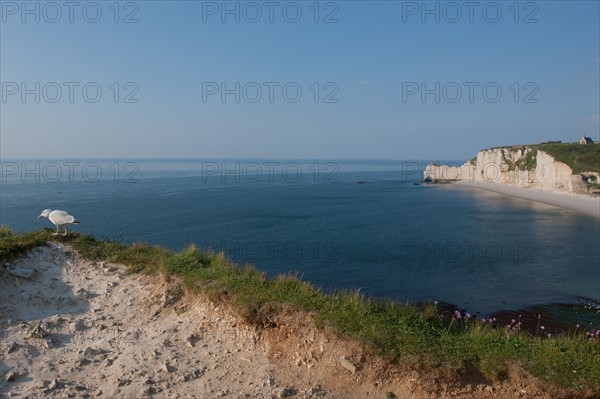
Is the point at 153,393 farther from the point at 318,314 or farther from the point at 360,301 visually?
the point at 360,301

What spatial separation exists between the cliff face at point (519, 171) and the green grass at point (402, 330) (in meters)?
74.9

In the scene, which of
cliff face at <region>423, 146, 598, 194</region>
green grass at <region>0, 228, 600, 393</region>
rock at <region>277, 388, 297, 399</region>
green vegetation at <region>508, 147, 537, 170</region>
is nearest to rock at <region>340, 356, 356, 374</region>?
green grass at <region>0, 228, 600, 393</region>

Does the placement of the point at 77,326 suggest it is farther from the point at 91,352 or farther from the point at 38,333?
the point at 91,352

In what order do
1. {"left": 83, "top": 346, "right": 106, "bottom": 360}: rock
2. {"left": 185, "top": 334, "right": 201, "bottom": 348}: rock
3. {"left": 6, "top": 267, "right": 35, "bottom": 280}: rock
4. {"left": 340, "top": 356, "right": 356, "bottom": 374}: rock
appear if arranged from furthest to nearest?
{"left": 6, "top": 267, "right": 35, "bottom": 280}: rock, {"left": 185, "top": 334, "right": 201, "bottom": 348}: rock, {"left": 83, "top": 346, "right": 106, "bottom": 360}: rock, {"left": 340, "top": 356, "right": 356, "bottom": 374}: rock

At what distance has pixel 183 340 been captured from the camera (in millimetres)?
9039

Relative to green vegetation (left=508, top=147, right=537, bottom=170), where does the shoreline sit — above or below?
below

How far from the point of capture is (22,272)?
11.1 metres

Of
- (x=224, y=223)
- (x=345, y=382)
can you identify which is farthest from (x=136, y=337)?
(x=224, y=223)

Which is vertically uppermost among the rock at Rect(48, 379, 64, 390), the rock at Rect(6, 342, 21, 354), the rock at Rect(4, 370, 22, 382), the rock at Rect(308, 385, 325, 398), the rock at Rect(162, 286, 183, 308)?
the rock at Rect(162, 286, 183, 308)

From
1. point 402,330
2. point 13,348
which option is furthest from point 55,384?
point 402,330

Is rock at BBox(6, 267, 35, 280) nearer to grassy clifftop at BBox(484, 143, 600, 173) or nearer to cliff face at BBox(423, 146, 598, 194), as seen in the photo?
cliff face at BBox(423, 146, 598, 194)

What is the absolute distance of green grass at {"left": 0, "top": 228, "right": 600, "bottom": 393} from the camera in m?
7.53

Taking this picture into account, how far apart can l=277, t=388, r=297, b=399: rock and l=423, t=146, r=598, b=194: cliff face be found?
257ft

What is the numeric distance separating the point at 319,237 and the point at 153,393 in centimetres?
3149
